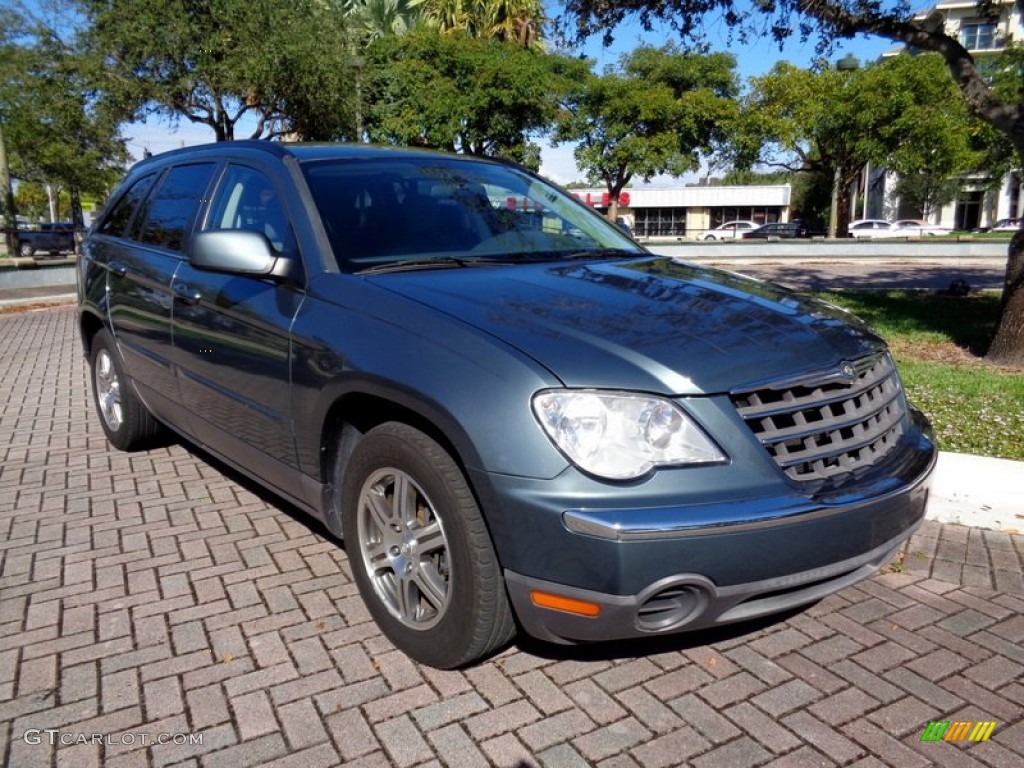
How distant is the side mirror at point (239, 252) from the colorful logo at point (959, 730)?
275 centimetres

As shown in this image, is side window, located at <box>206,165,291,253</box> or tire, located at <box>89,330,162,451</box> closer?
side window, located at <box>206,165,291,253</box>

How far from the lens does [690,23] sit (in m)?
9.45

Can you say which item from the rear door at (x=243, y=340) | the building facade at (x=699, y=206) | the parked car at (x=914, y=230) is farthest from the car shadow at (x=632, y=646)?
the building facade at (x=699, y=206)

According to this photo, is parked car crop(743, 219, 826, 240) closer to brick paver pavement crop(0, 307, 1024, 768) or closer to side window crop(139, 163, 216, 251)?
side window crop(139, 163, 216, 251)

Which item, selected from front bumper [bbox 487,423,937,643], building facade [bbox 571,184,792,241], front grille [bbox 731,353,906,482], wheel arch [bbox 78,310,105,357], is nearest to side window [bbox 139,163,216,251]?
wheel arch [bbox 78,310,105,357]

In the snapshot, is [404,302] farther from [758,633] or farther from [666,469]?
[758,633]

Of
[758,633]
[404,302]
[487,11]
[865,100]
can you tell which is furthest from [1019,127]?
[865,100]

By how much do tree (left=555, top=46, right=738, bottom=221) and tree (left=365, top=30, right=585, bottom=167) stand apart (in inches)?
301

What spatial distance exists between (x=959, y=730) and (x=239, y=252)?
293 cm

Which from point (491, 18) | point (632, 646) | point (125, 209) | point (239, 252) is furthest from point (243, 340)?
point (491, 18)

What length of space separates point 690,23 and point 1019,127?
3.64 metres

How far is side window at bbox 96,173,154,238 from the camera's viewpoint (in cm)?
512

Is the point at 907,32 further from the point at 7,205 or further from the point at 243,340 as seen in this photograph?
the point at 7,205

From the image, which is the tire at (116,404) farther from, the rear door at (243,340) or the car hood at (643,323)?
the car hood at (643,323)
